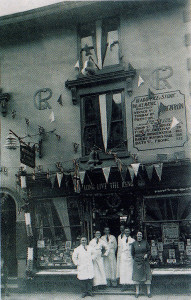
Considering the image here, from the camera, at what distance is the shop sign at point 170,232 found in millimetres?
10929

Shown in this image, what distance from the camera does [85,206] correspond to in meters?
11.9

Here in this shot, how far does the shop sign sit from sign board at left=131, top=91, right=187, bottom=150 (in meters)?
2.42

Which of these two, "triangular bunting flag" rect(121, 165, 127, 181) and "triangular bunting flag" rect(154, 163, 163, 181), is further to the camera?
"triangular bunting flag" rect(121, 165, 127, 181)

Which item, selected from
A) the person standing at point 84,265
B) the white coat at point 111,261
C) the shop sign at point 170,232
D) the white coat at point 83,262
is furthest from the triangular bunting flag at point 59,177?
the shop sign at point 170,232

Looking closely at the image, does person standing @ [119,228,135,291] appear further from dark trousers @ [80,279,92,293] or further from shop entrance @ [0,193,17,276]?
shop entrance @ [0,193,17,276]

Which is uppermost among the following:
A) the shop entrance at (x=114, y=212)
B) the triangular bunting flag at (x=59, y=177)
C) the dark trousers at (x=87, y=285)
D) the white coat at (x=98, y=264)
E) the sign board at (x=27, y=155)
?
the sign board at (x=27, y=155)

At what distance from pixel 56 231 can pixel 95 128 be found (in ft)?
12.2

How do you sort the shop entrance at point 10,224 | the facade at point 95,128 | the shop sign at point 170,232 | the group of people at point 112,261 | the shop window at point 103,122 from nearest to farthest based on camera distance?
the group of people at point 112,261 < the shop sign at point 170,232 < the facade at point 95,128 < the shop window at point 103,122 < the shop entrance at point 10,224

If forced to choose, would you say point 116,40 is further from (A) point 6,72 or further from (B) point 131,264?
(B) point 131,264

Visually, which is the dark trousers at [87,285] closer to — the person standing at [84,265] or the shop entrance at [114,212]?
the person standing at [84,265]

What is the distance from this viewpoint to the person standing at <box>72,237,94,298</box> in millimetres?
10500

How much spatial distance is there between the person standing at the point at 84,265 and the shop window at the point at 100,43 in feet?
19.4

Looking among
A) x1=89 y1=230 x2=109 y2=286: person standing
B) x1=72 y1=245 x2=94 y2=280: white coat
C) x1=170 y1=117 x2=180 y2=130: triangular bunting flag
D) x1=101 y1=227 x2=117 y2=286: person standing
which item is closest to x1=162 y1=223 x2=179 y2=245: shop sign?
x1=101 y1=227 x2=117 y2=286: person standing

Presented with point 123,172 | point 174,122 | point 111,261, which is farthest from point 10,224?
point 174,122
